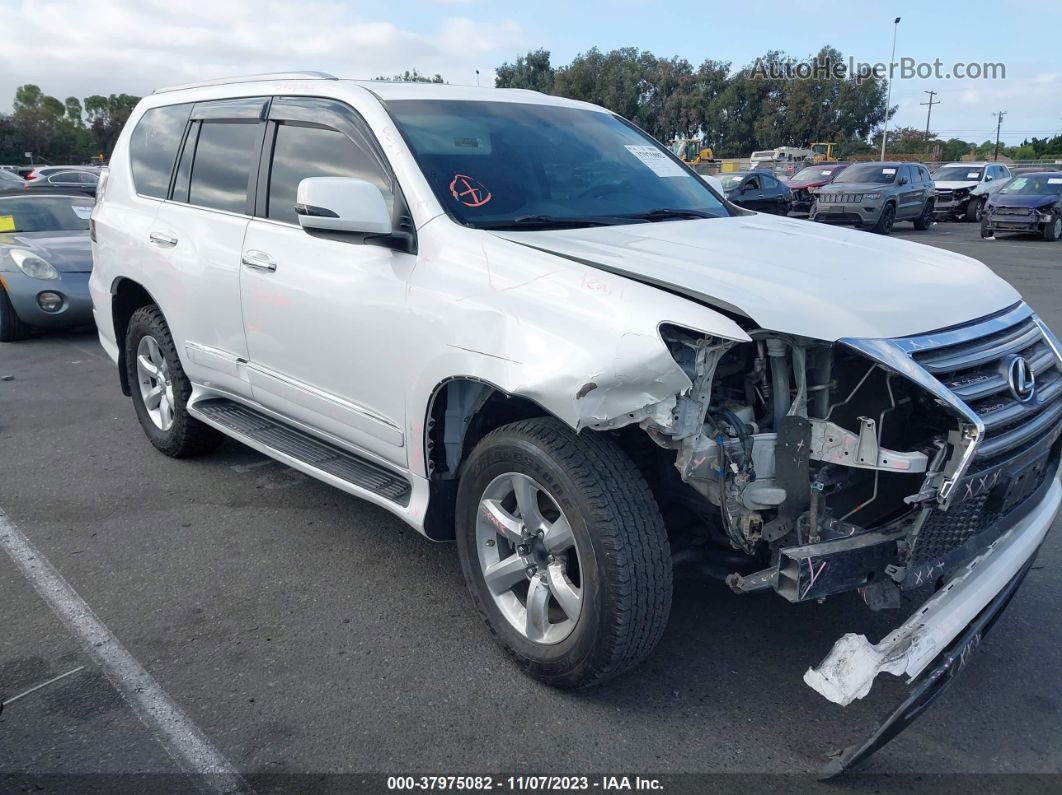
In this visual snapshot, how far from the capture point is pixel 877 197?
19.9 m

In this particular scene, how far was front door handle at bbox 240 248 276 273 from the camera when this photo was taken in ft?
12.6

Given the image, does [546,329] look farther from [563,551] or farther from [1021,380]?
[1021,380]

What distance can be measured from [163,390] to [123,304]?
622mm

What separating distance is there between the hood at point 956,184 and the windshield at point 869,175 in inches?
218

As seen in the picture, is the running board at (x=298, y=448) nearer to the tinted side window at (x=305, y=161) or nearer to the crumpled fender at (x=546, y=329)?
the crumpled fender at (x=546, y=329)

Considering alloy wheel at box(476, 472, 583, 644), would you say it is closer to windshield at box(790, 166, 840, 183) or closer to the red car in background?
the red car in background

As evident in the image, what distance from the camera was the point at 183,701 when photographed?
9.68ft

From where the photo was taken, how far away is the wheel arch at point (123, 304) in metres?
5.14

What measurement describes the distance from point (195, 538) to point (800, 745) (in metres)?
2.87

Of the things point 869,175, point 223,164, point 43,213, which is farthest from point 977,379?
point 869,175

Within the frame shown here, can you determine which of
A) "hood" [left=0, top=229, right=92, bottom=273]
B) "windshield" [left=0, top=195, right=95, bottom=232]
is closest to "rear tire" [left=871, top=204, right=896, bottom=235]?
"windshield" [left=0, top=195, right=95, bottom=232]

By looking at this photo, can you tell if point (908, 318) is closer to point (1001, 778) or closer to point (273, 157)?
point (1001, 778)

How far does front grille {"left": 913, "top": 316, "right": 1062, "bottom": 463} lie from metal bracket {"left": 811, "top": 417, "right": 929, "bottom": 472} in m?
0.21

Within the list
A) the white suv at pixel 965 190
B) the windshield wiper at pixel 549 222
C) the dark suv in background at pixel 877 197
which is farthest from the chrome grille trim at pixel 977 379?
the white suv at pixel 965 190
